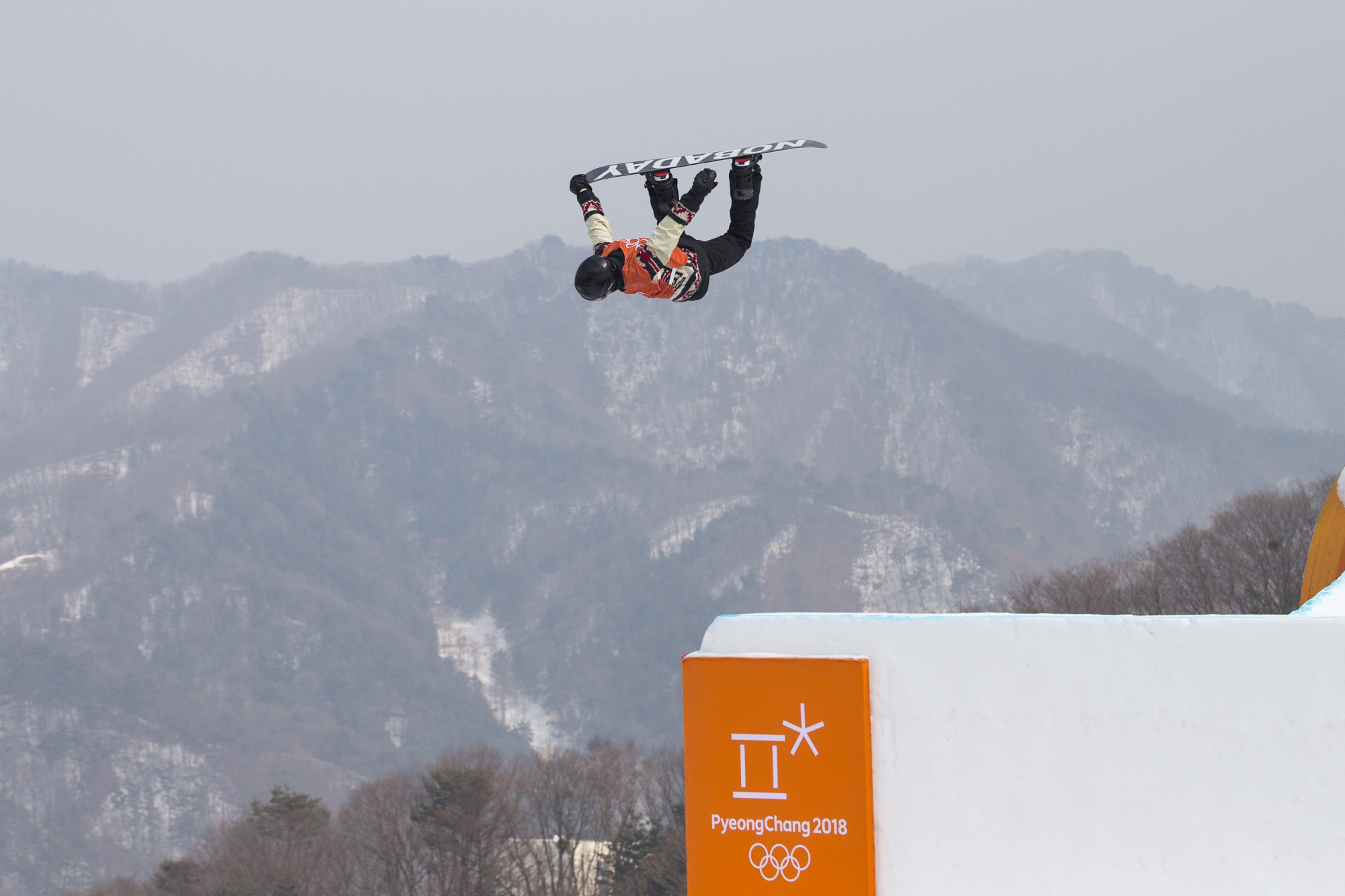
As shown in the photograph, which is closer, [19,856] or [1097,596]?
[1097,596]

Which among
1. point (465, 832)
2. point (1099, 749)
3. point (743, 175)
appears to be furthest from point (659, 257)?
point (465, 832)

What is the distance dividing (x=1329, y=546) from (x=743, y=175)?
237 inches

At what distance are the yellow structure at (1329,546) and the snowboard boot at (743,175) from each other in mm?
5563

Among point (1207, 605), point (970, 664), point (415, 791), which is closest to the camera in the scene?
point (970, 664)

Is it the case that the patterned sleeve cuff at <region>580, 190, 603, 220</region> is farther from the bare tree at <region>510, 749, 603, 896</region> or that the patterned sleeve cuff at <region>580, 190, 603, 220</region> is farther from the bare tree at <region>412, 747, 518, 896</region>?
the bare tree at <region>510, 749, 603, 896</region>

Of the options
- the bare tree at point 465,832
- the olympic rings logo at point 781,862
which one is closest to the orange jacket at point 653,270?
A: the olympic rings logo at point 781,862

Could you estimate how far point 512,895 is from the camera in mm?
85812

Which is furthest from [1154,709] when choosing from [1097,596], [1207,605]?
[1097,596]

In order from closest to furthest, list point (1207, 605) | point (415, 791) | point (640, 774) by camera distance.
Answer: point (1207, 605) → point (415, 791) → point (640, 774)

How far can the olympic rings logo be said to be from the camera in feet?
19.4

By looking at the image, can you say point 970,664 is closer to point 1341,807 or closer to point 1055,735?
point 1055,735

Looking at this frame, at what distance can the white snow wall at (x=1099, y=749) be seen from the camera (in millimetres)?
5375

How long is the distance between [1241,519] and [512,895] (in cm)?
5603

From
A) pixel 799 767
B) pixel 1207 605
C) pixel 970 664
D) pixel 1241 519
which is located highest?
pixel 1241 519
